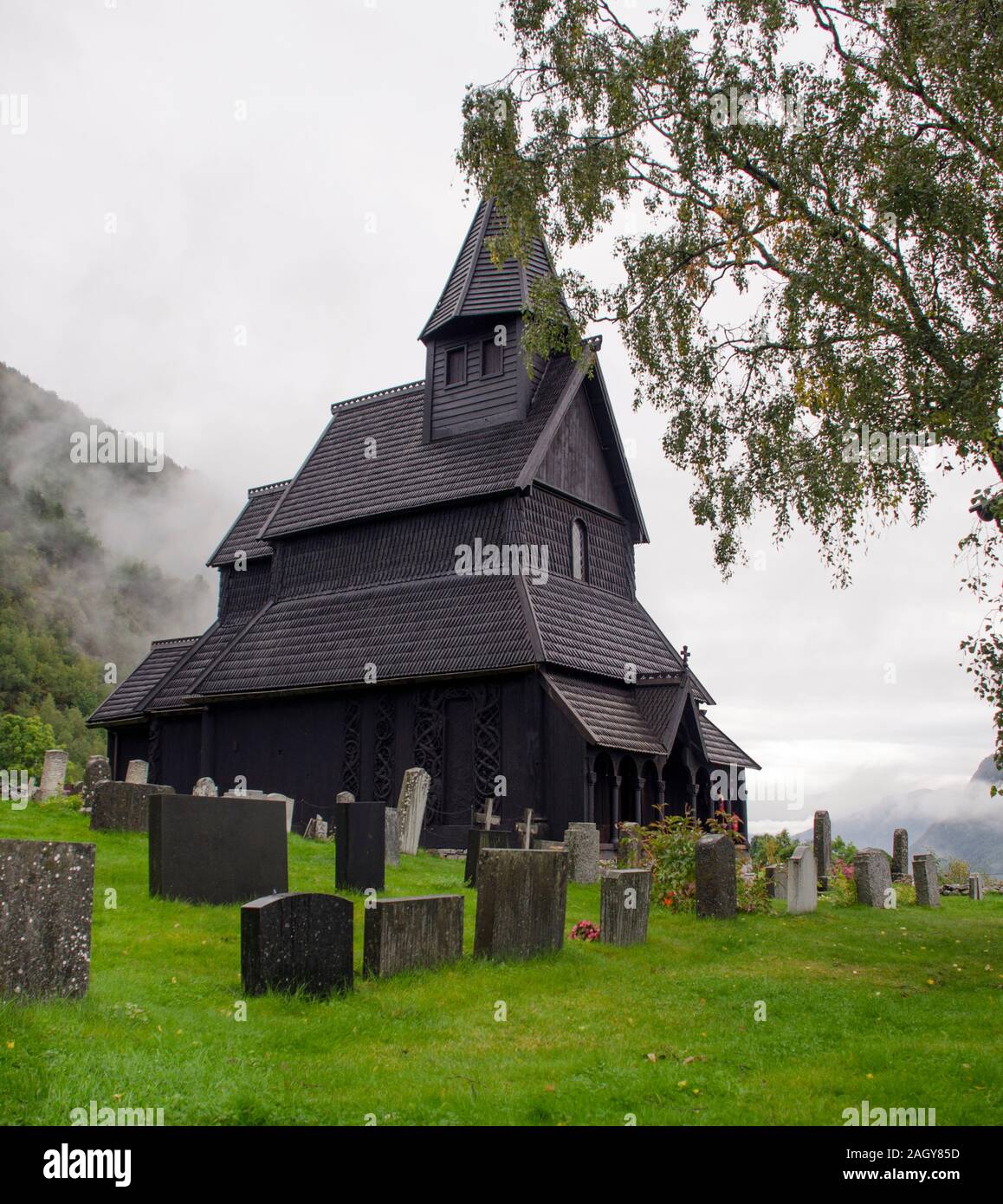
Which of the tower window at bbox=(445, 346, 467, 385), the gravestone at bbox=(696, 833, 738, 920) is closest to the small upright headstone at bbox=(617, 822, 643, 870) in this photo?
the gravestone at bbox=(696, 833, 738, 920)

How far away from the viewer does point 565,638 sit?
23031 mm

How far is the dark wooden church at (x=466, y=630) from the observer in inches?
887

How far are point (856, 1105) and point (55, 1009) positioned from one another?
16.4ft

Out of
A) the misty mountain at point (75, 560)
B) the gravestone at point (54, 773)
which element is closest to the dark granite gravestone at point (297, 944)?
the gravestone at point (54, 773)

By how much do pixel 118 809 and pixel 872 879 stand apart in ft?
38.5

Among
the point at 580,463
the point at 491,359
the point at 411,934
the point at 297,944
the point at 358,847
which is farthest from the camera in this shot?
the point at 491,359

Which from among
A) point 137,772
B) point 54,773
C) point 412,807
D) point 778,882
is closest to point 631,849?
point 778,882

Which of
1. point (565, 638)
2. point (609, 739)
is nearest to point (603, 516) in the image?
point (565, 638)

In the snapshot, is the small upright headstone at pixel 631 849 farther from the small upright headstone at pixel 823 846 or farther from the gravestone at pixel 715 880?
the small upright headstone at pixel 823 846

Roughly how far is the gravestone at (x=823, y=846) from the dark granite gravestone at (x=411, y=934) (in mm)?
13199

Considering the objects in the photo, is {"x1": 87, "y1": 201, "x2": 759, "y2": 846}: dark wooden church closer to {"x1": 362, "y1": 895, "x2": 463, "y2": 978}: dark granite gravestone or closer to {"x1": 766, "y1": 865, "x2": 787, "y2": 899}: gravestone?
{"x1": 766, "y1": 865, "x2": 787, "y2": 899}: gravestone

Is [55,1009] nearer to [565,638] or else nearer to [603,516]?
[565,638]

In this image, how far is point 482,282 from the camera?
27.3 m

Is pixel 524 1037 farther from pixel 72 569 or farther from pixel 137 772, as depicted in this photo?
pixel 72 569
